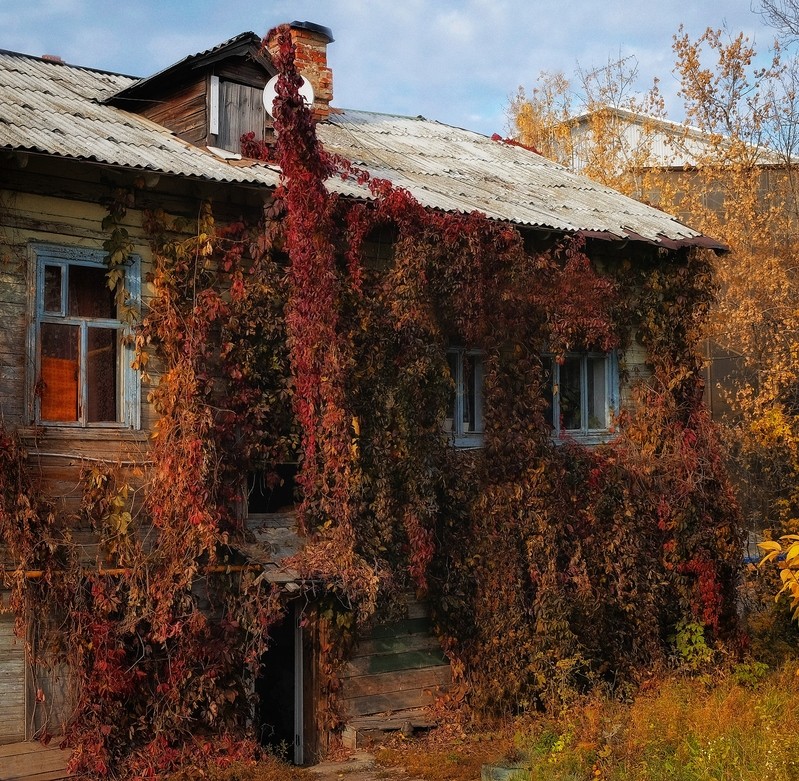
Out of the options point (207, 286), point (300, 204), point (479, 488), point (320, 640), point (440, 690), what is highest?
point (300, 204)

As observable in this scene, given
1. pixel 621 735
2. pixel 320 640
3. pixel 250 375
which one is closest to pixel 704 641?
pixel 621 735

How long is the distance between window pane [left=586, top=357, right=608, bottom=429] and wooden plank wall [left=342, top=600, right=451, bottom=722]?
11.4 ft

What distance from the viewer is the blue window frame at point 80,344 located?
8.98 m

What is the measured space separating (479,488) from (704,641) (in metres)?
3.64

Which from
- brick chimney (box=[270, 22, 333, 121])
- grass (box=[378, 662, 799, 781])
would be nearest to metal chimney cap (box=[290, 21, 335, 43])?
brick chimney (box=[270, 22, 333, 121])

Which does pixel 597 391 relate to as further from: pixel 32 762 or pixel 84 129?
pixel 32 762

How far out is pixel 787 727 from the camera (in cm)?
895

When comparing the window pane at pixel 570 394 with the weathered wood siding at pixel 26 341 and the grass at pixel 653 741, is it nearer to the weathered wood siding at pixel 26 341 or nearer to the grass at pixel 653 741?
the grass at pixel 653 741

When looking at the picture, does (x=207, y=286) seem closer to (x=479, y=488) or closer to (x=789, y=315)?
(x=479, y=488)

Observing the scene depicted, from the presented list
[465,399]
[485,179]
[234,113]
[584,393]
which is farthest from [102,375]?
[584,393]

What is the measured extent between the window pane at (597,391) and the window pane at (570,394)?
19 centimetres

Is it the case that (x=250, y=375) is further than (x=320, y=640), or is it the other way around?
(x=320, y=640)

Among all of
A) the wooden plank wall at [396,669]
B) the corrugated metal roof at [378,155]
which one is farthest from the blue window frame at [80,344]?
the wooden plank wall at [396,669]

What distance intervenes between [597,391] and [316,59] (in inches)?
225
